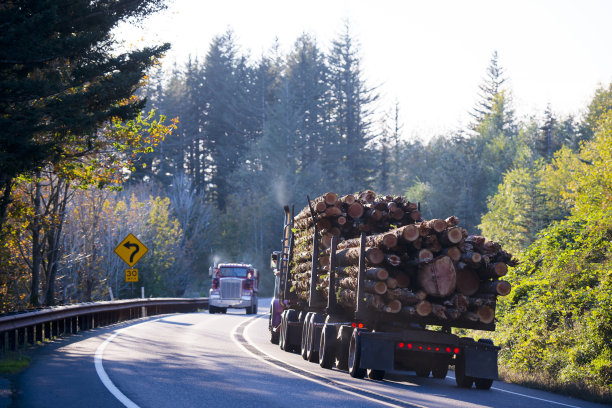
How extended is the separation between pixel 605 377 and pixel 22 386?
990 centimetres

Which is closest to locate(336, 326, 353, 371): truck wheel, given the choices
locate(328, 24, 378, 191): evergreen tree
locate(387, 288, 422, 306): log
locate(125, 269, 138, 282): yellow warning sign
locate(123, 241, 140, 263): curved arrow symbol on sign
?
locate(387, 288, 422, 306): log

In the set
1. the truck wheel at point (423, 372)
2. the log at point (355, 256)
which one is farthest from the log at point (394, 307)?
the truck wheel at point (423, 372)

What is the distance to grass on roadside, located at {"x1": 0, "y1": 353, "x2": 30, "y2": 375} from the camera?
1359 cm

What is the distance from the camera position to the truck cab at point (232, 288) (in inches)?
1591

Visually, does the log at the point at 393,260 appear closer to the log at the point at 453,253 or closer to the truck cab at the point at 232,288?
the log at the point at 453,253

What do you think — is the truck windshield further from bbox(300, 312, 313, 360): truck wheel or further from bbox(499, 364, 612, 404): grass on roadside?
bbox(499, 364, 612, 404): grass on roadside

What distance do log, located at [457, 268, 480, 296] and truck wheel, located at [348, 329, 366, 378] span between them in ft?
6.31

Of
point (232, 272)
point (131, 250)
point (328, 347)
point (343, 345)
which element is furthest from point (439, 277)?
point (232, 272)

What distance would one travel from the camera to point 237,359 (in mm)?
15750

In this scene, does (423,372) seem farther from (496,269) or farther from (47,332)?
(47,332)

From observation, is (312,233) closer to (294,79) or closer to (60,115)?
(60,115)

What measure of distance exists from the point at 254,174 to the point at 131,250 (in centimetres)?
4810

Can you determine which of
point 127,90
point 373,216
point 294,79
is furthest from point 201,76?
point 373,216

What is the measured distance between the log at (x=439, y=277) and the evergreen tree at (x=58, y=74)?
8.98 m
